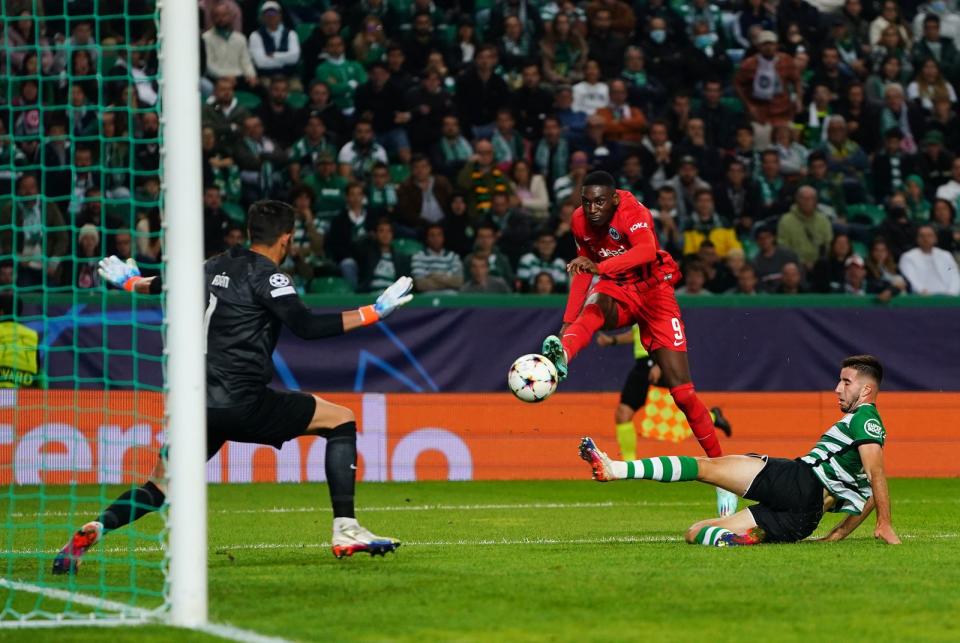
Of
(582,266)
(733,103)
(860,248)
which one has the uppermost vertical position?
(733,103)

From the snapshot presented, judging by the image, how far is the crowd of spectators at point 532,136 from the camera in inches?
707

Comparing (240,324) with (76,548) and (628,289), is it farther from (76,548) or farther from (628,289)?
(628,289)

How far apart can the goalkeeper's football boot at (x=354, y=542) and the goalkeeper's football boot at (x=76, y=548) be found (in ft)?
4.08

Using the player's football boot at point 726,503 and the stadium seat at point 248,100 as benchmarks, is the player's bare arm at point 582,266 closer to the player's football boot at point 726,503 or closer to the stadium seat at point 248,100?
the player's football boot at point 726,503

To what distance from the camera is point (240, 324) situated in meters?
8.45

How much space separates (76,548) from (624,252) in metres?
4.66

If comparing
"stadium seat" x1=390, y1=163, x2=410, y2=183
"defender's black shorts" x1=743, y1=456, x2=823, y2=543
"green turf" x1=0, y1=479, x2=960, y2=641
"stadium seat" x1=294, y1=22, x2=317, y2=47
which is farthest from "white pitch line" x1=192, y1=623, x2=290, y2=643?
"stadium seat" x1=294, y1=22, x2=317, y2=47

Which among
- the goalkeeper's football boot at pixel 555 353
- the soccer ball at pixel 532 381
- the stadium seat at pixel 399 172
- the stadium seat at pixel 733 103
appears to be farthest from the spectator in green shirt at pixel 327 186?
the soccer ball at pixel 532 381

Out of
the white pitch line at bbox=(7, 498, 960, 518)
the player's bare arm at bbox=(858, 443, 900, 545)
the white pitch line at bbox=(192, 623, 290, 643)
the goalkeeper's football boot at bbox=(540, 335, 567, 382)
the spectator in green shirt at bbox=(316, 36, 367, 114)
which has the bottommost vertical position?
the white pitch line at bbox=(192, 623, 290, 643)

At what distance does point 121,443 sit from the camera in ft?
50.2

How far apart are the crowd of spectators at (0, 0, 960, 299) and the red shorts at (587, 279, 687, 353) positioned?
6341 millimetres

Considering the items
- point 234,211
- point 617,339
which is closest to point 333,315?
point 617,339

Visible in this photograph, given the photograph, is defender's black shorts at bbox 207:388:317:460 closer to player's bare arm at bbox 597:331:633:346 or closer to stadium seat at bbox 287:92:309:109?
player's bare arm at bbox 597:331:633:346

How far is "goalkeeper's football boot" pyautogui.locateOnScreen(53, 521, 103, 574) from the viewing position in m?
8.14
